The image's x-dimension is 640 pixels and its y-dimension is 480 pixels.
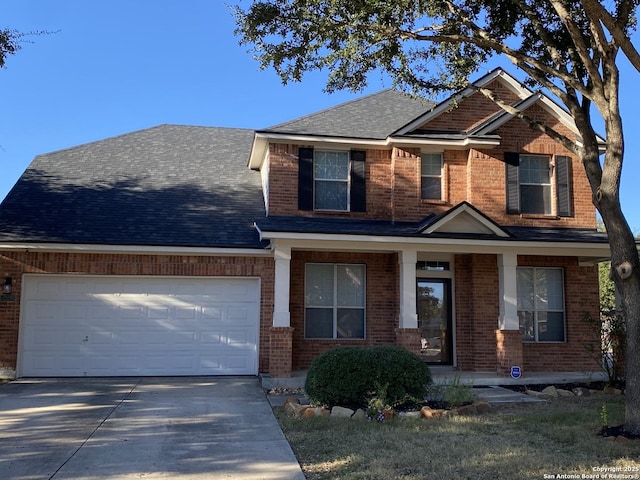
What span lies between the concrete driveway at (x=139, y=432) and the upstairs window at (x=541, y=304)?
21.9 feet

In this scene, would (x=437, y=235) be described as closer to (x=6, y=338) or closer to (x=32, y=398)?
(x=32, y=398)

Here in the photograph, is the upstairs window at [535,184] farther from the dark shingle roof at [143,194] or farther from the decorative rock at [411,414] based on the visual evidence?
the decorative rock at [411,414]

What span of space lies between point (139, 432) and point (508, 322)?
27.5ft

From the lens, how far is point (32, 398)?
10406 millimetres

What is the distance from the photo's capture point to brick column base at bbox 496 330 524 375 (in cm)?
1291

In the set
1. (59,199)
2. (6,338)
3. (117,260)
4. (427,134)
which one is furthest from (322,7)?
(6,338)

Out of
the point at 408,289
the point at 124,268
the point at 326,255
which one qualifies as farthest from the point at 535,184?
the point at 124,268

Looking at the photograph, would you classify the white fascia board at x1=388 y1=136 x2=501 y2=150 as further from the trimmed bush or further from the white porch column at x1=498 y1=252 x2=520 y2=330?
the trimmed bush

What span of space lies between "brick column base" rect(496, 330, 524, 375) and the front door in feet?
4.51

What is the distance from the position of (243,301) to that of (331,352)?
4360mm

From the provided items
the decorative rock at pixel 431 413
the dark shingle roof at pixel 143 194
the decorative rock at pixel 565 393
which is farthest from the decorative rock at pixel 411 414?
the dark shingle roof at pixel 143 194

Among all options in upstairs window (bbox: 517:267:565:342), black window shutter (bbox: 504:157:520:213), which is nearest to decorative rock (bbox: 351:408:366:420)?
upstairs window (bbox: 517:267:565:342)

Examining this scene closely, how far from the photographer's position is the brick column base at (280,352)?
12125 millimetres

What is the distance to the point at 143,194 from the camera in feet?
48.9
